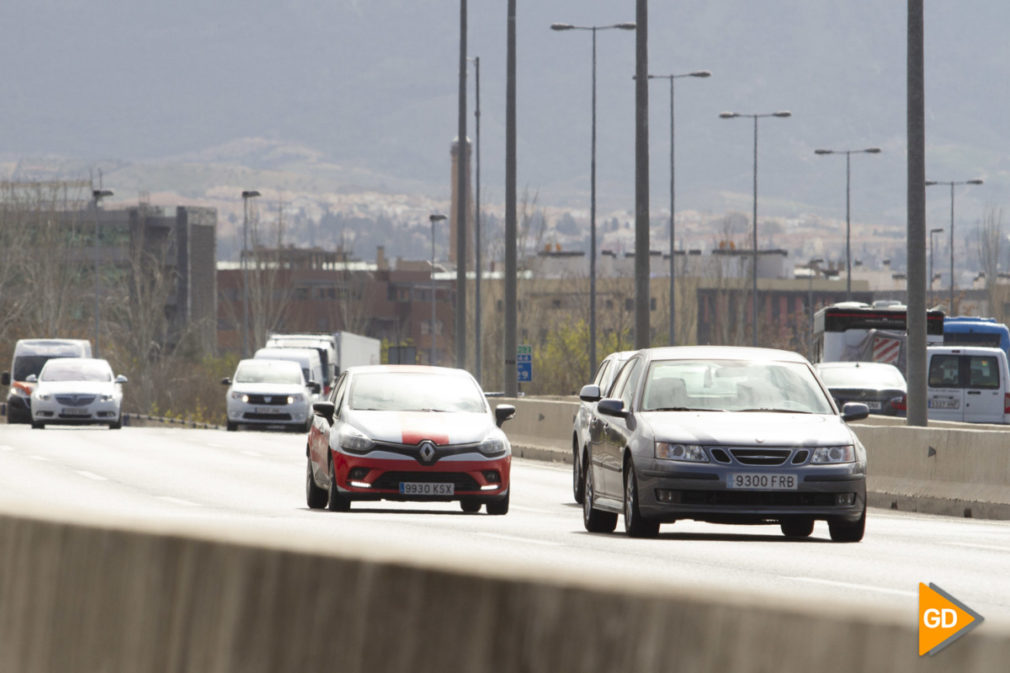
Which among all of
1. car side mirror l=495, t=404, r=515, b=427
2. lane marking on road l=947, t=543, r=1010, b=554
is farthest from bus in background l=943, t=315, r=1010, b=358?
lane marking on road l=947, t=543, r=1010, b=554

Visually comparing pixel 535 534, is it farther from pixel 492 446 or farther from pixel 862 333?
pixel 862 333

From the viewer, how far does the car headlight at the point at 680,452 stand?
48.3 ft

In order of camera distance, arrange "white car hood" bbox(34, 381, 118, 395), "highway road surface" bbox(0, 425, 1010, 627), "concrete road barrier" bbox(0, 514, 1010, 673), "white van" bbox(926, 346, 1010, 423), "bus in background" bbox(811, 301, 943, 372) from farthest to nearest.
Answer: "white car hood" bbox(34, 381, 118, 395), "bus in background" bbox(811, 301, 943, 372), "white van" bbox(926, 346, 1010, 423), "highway road surface" bbox(0, 425, 1010, 627), "concrete road barrier" bbox(0, 514, 1010, 673)

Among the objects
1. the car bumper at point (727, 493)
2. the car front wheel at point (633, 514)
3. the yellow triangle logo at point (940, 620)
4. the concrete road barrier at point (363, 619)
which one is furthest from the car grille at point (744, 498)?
the yellow triangle logo at point (940, 620)

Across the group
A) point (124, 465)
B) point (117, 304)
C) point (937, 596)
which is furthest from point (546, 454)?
point (117, 304)

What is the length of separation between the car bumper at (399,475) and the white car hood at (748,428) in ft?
13.0

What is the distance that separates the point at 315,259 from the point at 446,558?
189 metres

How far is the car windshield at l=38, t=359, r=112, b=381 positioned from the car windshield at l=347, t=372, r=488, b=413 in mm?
26208

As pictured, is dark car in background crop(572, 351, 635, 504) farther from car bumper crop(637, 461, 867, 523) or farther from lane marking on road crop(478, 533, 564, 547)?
car bumper crop(637, 461, 867, 523)

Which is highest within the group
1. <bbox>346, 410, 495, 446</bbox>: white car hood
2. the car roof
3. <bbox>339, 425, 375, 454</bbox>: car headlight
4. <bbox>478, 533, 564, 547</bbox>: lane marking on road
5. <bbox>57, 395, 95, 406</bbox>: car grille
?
the car roof

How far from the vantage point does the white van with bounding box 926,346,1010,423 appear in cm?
3794

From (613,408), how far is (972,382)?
23.8 metres

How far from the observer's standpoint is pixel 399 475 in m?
18.9

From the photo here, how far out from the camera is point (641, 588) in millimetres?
3936
